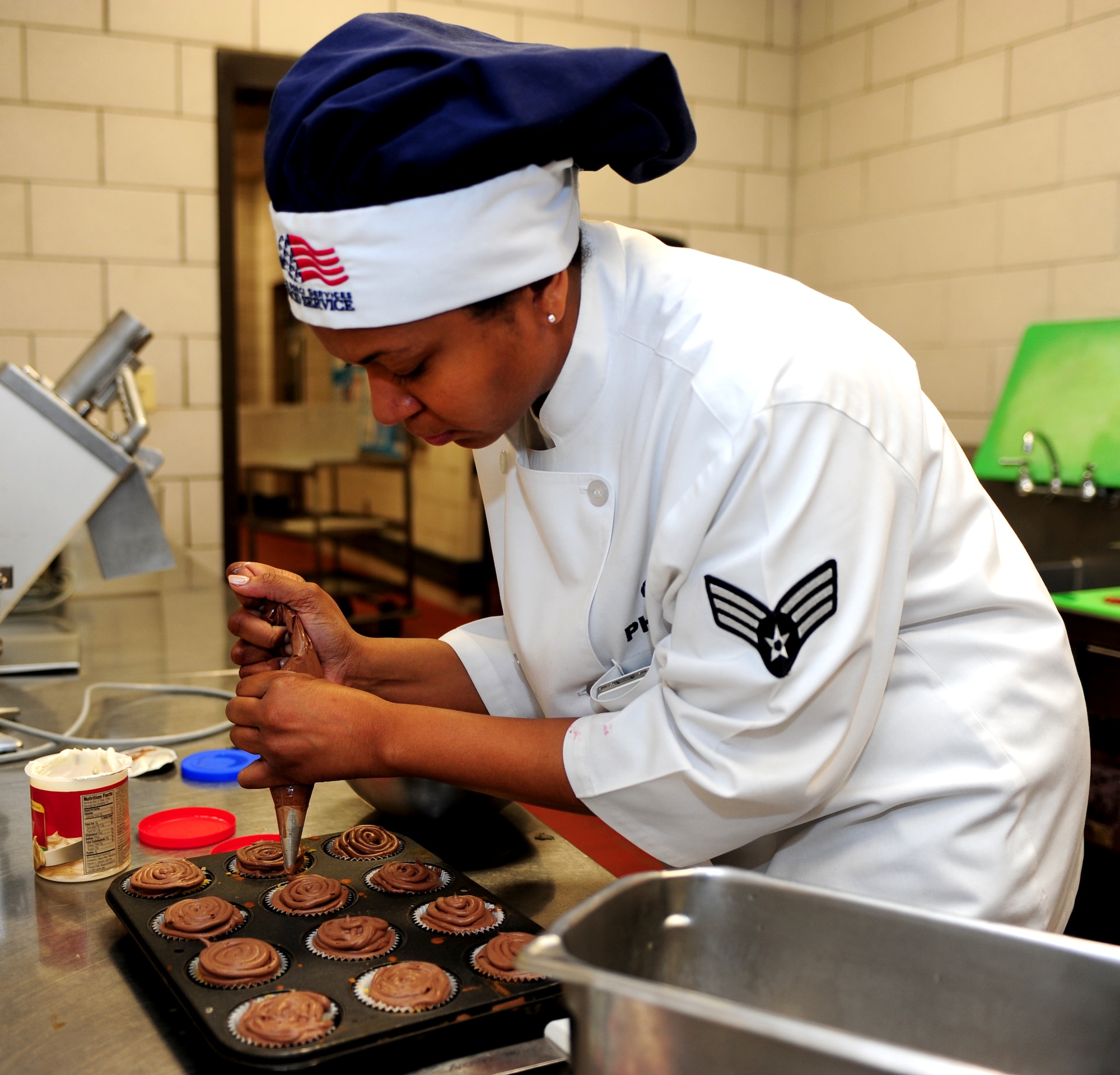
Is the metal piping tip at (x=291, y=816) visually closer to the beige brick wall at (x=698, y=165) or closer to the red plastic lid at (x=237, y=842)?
the red plastic lid at (x=237, y=842)

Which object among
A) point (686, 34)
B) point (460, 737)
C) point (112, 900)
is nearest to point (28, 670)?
point (112, 900)

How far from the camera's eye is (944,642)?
1.00 meters

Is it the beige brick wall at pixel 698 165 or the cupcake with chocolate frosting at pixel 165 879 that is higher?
the beige brick wall at pixel 698 165

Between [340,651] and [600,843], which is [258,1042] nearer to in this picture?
[340,651]

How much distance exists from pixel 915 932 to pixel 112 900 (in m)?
0.70

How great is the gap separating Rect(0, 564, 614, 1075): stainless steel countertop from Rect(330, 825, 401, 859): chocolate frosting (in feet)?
0.31

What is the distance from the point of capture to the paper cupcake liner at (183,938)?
0.90 metres

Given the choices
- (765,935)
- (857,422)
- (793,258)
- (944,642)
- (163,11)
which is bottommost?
(765,935)

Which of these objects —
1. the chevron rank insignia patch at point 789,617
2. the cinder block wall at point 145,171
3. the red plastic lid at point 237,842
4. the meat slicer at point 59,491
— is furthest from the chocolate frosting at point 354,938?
the cinder block wall at point 145,171

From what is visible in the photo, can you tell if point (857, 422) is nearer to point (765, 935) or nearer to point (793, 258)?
point (765, 935)

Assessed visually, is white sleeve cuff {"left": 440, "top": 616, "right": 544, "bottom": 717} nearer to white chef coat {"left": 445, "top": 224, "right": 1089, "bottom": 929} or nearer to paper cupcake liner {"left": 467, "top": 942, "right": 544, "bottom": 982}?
white chef coat {"left": 445, "top": 224, "right": 1089, "bottom": 929}

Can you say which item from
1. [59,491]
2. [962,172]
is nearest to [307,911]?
[59,491]

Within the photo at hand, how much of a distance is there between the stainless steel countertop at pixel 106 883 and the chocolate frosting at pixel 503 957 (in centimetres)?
6

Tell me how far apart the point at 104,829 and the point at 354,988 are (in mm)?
397
